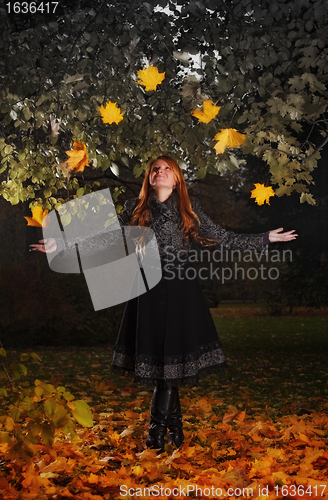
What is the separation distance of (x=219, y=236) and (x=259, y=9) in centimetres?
175

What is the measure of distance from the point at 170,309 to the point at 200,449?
117cm

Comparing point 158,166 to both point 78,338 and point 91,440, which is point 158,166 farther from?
point 78,338

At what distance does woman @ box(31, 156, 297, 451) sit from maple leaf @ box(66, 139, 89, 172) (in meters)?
0.58

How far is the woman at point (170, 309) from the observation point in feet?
11.3

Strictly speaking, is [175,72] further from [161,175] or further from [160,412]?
[160,412]

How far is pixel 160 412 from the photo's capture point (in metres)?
3.54

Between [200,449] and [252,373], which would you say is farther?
[252,373]

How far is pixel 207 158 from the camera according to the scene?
3951mm

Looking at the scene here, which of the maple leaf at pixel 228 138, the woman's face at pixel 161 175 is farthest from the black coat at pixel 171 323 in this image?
the maple leaf at pixel 228 138

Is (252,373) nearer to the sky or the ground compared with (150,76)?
nearer to the ground

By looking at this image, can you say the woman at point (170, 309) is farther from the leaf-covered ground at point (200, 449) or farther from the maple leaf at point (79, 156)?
the maple leaf at point (79, 156)

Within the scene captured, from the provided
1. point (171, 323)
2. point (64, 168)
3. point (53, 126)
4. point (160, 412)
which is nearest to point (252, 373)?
point (160, 412)

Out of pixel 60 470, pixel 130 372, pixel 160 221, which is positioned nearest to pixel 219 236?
pixel 160 221

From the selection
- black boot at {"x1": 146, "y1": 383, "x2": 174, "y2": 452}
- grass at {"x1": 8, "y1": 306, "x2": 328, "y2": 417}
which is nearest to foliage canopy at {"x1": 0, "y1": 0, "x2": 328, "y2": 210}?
black boot at {"x1": 146, "y1": 383, "x2": 174, "y2": 452}
